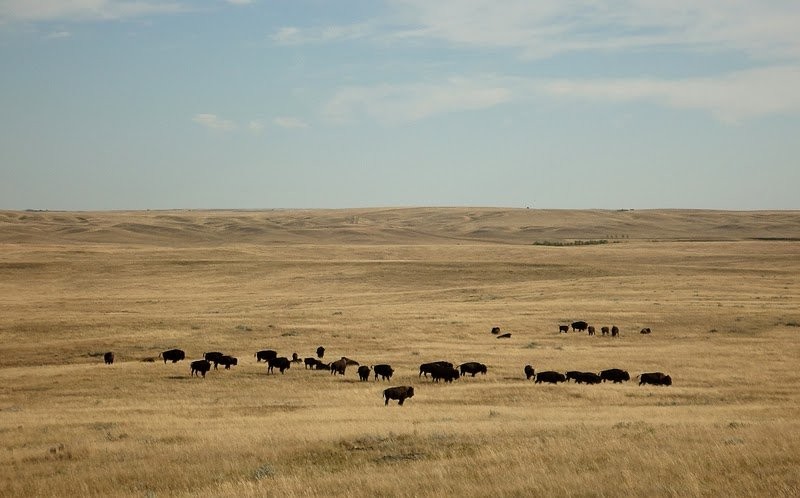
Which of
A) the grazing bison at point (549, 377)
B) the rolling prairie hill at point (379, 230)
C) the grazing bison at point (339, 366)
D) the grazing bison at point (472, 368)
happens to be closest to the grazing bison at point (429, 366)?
the grazing bison at point (472, 368)

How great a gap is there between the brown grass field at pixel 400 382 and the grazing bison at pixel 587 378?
1.31m

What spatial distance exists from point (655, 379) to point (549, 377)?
3.78 metres

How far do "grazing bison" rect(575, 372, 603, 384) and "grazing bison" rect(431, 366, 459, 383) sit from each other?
4.53 meters

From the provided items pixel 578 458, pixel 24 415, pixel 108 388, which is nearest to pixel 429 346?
pixel 108 388

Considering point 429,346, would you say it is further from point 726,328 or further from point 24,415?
point 24,415

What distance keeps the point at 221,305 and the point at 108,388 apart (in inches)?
1186

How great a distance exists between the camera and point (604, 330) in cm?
4156

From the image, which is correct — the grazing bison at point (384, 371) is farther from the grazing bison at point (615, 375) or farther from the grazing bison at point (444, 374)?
the grazing bison at point (615, 375)

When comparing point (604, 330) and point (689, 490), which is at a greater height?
point (689, 490)

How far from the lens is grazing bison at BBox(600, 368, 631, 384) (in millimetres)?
28453

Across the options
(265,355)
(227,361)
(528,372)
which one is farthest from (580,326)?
(227,361)

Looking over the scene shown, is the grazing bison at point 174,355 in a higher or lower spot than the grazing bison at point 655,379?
lower

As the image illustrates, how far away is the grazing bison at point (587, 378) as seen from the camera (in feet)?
91.7

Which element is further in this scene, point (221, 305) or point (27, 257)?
point (27, 257)
